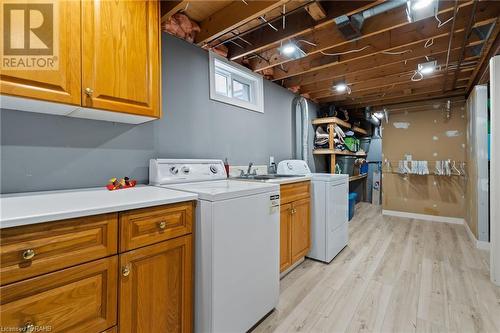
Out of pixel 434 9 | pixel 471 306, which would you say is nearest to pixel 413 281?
pixel 471 306

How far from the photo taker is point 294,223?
7.34 ft

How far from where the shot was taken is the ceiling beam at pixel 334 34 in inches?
72.1

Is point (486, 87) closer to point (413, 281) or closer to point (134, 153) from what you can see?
point (413, 281)

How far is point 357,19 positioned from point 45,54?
2102mm

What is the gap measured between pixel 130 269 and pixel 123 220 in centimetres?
23

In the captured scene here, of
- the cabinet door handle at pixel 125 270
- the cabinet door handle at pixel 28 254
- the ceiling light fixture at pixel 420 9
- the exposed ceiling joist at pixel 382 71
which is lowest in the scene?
the cabinet door handle at pixel 125 270

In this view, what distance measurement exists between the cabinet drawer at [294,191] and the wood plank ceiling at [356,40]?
53.2 inches

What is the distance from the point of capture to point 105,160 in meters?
1.56

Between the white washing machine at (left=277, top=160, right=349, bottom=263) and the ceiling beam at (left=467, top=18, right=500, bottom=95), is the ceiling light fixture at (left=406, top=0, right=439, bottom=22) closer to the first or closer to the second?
the ceiling beam at (left=467, top=18, right=500, bottom=95)

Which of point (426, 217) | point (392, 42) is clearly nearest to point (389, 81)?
point (392, 42)

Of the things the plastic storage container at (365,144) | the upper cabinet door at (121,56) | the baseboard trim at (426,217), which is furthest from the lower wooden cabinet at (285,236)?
the plastic storage container at (365,144)

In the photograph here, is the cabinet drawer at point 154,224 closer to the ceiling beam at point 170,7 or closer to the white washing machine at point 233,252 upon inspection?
the white washing machine at point 233,252

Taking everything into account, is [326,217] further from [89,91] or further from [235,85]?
[89,91]

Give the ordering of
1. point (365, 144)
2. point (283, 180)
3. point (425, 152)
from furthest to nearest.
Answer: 1. point (365, 144)
2. point (425, 152)
3. point (283, 180)
